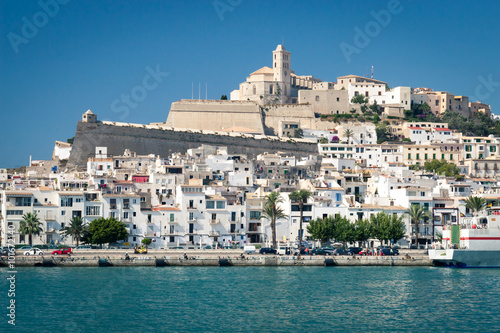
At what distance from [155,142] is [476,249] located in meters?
41.8

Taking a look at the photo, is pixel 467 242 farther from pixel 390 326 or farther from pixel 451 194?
pixel 390 326

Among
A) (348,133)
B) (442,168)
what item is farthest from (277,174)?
(348,133)

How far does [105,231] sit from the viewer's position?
173ft

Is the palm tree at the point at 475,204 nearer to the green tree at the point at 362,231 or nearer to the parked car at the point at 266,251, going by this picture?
the green tree at the point at 362,231

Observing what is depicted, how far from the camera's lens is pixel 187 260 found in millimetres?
49688

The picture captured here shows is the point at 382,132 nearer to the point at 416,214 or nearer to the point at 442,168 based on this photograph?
the point at 442,168

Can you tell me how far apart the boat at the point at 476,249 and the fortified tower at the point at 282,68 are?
55712 mm

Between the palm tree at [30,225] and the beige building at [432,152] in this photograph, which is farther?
the beige building at [432,152]

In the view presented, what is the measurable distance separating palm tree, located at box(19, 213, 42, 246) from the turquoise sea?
6.66 m

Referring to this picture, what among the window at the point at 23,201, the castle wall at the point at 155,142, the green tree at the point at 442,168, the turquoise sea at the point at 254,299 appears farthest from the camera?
the castle wall at the point at 155,142

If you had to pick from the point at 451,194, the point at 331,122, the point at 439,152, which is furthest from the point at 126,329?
the point at 331,122

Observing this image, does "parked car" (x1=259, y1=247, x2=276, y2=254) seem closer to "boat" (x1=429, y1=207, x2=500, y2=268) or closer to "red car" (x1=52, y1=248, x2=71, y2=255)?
"boat" (x1=429, y1=207, x2=500, y2=268)

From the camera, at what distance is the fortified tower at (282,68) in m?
105

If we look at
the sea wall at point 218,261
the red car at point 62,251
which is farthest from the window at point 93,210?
the sea wall at point 218,261
